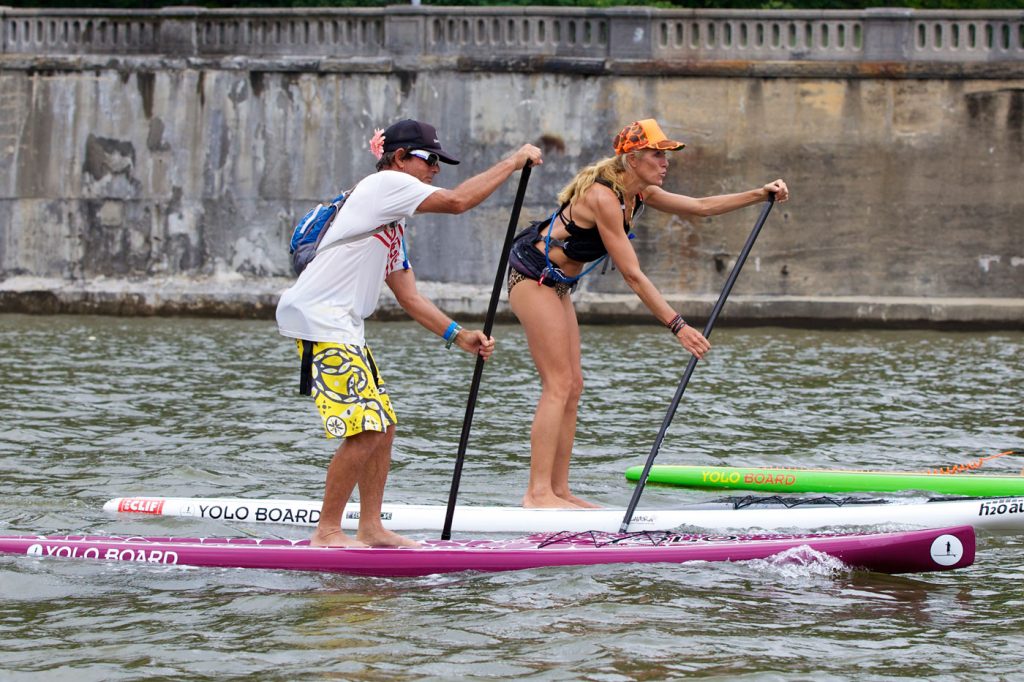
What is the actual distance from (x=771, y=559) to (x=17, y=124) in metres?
16.5

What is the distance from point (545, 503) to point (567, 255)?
3.85 feet

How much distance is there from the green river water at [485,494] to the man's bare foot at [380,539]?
0.27m

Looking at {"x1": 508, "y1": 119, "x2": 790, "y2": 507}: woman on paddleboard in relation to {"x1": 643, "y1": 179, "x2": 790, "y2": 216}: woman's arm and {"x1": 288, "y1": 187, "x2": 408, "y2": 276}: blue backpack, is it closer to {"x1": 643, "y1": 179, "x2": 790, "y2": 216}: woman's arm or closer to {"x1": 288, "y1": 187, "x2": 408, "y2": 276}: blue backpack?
{"x1": 643, "y1": 179, "x2": 790, "y2": 216}: woman's arm

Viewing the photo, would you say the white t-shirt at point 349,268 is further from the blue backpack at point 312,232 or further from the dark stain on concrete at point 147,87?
the dark stain on concrete at point 147,87

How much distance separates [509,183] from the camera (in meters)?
20.3

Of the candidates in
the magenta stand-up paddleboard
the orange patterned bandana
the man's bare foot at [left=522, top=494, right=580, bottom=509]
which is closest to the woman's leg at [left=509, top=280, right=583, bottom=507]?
the man's bare foot at [left=522, top=494, right=580, bottom=509]

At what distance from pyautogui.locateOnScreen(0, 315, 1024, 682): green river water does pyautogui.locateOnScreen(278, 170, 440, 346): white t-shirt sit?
3.28 ft

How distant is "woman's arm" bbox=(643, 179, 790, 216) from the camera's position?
7.80 meters

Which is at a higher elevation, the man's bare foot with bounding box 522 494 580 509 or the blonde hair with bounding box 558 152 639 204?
the blonde hair with bounding box 558 152 639 204

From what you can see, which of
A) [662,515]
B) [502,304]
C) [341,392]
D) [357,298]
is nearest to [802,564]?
[662,515]

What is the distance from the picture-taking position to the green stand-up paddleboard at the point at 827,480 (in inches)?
342

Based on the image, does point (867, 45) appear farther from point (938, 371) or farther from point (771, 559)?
point (771, 559)

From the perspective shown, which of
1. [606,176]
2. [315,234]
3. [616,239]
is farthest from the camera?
[606,176]

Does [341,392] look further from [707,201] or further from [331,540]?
[707,201]
